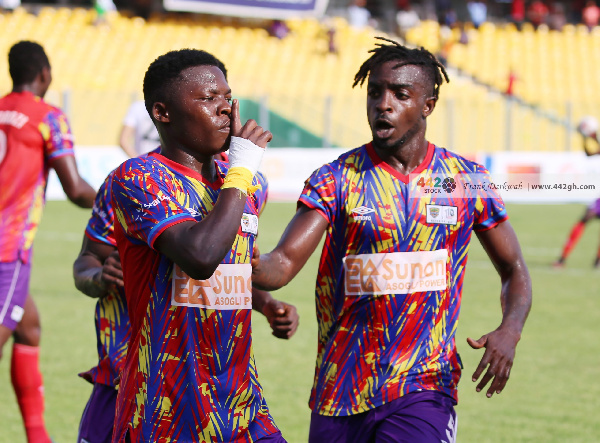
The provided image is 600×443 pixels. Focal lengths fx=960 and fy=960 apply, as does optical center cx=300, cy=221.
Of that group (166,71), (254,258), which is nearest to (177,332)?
(254,258)

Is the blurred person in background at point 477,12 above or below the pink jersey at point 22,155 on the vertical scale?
above

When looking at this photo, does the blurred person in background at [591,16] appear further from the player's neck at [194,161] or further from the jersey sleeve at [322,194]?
the player's neck at [194,161]

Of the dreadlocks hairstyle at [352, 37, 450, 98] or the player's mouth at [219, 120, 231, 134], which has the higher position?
the dreadlocks hairstyle at [352, 37, 450, 98]

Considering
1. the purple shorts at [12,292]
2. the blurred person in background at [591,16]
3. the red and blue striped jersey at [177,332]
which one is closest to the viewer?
the red and blue striped jersey at [177,332]

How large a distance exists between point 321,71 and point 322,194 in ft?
95.1

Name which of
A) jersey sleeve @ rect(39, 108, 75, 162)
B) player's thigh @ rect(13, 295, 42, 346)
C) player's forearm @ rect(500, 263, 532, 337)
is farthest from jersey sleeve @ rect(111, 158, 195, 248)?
player's thigh @ rect(13, 295, 42, 346)

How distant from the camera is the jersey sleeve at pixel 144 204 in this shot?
10.0 ft

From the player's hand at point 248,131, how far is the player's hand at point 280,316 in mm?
835

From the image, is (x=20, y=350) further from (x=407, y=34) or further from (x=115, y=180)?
(x=407, y=34)

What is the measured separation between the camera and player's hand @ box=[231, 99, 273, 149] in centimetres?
313

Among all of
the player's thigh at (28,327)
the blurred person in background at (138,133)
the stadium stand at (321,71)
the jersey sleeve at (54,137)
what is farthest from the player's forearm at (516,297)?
the stadium stand at (321,71)

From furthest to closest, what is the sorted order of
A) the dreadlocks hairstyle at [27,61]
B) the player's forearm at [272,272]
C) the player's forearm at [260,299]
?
the dreadlocks hairstyle at [27,61] → the player's forearm at [260,299] → the player's forearm at [272,272]

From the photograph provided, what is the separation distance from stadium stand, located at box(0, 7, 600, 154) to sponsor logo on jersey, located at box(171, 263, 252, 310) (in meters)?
22.3

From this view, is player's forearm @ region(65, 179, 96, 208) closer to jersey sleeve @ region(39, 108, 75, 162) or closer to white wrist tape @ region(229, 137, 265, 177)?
jersey sleeve @ region(39, 108, 75, 162)
